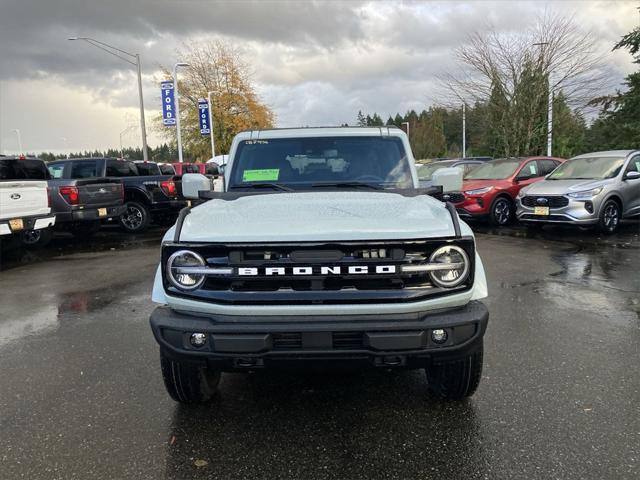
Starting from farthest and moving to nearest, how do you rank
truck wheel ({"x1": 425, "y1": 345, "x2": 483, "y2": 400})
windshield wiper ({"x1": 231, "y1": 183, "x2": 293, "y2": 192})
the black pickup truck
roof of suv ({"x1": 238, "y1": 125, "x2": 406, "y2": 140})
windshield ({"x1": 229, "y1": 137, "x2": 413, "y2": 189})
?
1. the black pickup truck
2. roof of suv ({"x1": 238, "y1": 125, "x2": 406, "y2": 140})
3. windshield ({"x1": 229, "y1": 137, "x2": 413, "y2": 189})
4. windshield wiper ({"x1": 231, "y1": 183, "x2": 293, "y2": 192})
5. truck wheel ({"x1": 425, "y1": 345, "x2": 483, "y2": 400})

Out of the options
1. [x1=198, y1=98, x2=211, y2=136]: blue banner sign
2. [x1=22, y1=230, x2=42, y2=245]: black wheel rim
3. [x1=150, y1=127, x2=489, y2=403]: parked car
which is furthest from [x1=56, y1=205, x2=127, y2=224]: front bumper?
[x1=198, y1=98, x2=211, y2=136]: blue banner sign

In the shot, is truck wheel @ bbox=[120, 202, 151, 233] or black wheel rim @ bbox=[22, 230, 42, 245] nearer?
black wheel rim @ bbox=[22, 230, 42, 245]

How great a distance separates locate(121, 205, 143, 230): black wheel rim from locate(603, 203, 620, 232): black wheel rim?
10953mm

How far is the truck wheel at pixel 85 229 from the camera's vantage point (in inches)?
485

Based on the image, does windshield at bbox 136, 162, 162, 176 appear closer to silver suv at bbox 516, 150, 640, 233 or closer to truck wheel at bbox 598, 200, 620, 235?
silver suv at bbox 516, 150, 640, 233

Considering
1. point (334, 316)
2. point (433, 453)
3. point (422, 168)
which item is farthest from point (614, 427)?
point (422, 168)

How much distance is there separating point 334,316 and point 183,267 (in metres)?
0.89

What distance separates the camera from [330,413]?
3.34m

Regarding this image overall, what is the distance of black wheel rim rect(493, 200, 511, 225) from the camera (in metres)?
12.4

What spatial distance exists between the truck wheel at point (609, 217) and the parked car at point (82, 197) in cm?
1045

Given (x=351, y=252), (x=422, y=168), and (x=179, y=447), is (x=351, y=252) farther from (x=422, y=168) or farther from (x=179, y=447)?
(x=422, y=168)

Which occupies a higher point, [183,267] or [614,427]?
[183,267]

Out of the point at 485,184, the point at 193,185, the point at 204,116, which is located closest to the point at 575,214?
the point at 485,184

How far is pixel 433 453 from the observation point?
2.86m
